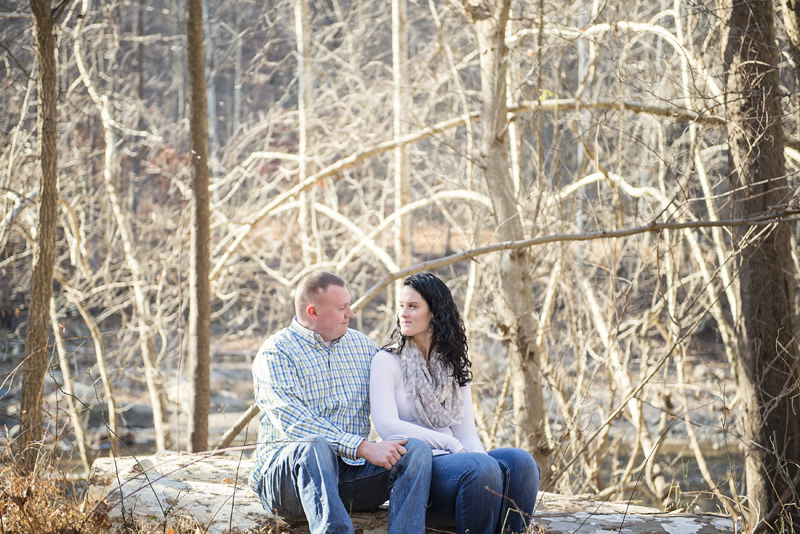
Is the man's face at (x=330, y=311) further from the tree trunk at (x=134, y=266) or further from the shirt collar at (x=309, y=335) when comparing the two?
the tree trunk at (x=134, y=266)

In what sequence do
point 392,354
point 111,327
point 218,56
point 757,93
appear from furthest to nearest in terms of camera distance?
point 218,56
point 111,327
point 757,93
point 392,354

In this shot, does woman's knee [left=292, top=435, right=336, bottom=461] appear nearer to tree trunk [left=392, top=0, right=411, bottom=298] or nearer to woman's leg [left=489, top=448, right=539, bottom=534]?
woman's leg [left=489, top=448, right=539, bottom=534]

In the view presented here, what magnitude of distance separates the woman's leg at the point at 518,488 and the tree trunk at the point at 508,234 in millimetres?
1890

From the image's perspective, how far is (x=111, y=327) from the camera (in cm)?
1229

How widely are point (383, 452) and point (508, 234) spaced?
2.32m

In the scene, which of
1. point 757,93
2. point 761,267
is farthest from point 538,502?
point 757,93

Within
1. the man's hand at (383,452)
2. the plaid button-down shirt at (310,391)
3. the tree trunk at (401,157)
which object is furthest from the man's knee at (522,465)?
the tree trunk at (401,157)

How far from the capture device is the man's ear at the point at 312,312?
2.85 metres

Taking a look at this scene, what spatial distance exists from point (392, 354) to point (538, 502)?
113 centimetres

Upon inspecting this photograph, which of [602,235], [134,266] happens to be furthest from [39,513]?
[134,266]

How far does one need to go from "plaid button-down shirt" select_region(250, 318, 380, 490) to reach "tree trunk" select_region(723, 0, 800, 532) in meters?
2.32

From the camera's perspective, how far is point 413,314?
2.89 meters

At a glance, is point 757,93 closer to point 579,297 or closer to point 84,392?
point 579,297

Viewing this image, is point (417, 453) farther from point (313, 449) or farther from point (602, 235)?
point (602, 235)
